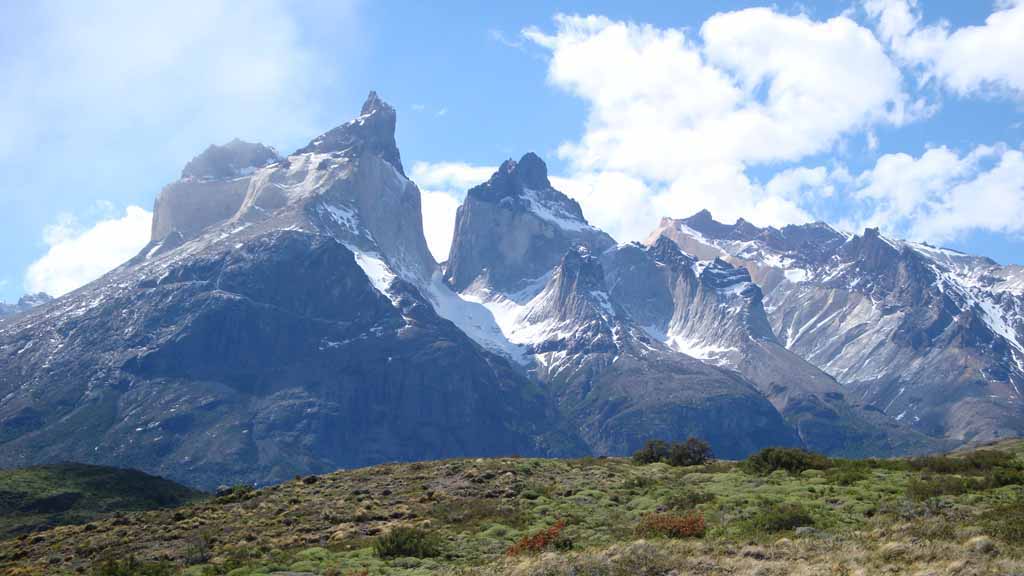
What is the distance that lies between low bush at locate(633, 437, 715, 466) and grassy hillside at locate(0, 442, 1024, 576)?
255 inches

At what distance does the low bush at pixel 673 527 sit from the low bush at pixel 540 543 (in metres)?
4.00

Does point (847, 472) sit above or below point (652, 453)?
below

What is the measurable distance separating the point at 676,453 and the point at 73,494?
73.2 m

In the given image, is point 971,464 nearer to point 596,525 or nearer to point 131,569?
point 596,525

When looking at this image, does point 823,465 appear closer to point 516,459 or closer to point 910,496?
point 910,496

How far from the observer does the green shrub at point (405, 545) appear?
55.3 meters

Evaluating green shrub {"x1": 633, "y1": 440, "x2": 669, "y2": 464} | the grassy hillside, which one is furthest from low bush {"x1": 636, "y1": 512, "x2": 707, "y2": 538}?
green shrub {"x1": 633, "y1": 440, "x2": 669, "y2": 464}

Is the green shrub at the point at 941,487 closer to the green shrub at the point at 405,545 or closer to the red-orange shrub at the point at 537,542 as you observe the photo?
the red-orange shrub at the point at 537,542

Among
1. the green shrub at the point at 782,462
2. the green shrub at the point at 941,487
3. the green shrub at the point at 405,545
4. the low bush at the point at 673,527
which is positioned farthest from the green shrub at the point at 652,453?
the green shrub at the point at 405,545

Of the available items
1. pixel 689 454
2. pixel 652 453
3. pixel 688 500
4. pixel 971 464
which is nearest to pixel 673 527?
pixel 688 500

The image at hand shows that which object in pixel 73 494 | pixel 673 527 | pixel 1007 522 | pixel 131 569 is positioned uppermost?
pixel 1007 522

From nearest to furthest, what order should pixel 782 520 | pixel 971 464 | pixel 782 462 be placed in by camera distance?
pixel 782 520 < pixel 971 464 < pixel 782 462

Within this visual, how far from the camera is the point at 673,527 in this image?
54.3m

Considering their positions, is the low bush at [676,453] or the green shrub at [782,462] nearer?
the green shrub at [782,462]
